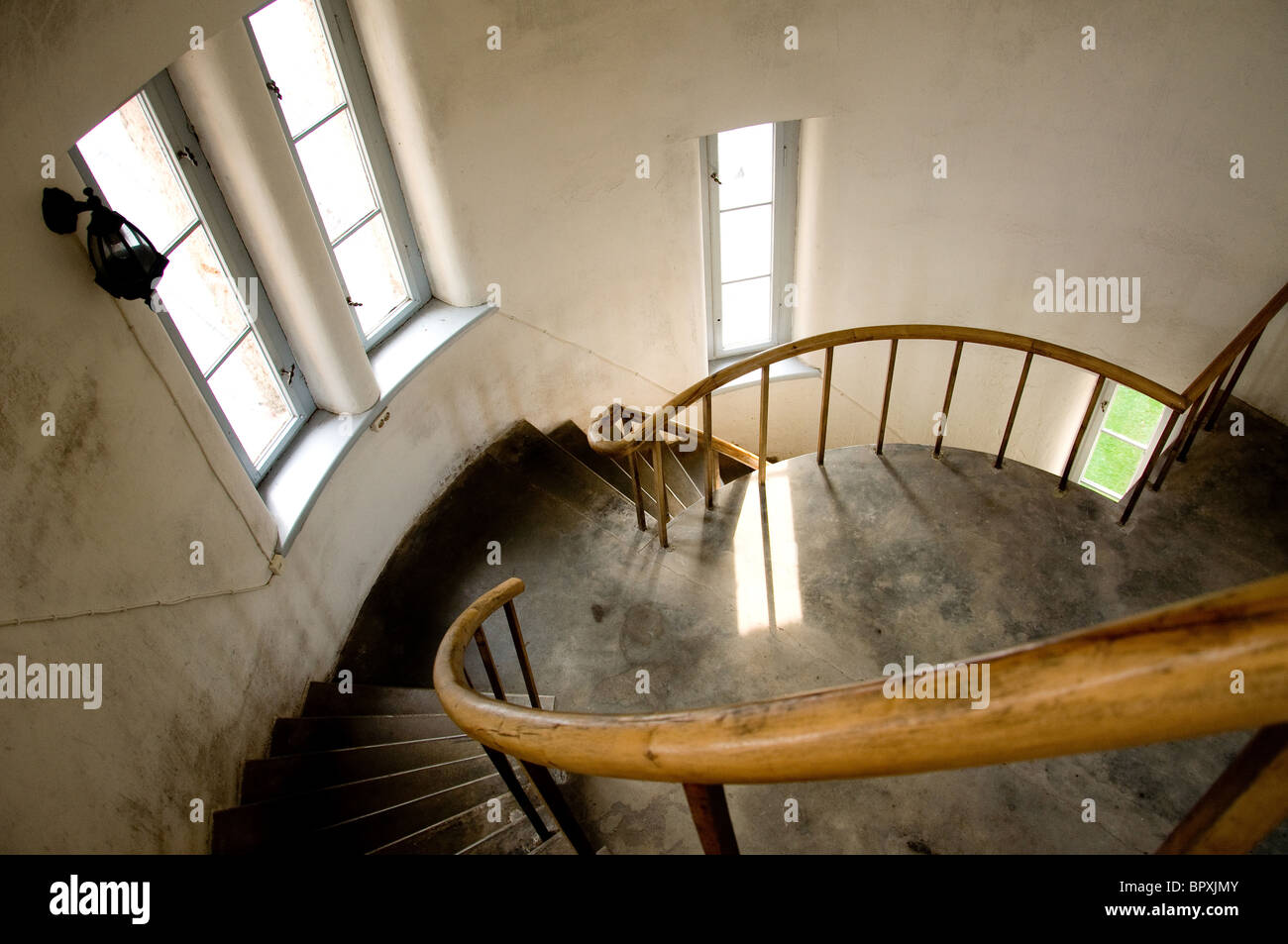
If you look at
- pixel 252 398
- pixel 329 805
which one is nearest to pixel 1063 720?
pixel 329 805

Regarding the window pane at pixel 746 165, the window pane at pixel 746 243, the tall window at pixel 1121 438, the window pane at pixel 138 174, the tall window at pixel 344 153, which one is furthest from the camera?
the tall window at pixel 1121 438

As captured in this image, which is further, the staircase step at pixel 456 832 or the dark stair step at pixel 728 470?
the dark stair step at pixel 728 470

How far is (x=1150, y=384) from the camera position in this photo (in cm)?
354

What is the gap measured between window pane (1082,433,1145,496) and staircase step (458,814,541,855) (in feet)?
18.0

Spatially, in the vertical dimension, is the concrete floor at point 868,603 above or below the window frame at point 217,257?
below

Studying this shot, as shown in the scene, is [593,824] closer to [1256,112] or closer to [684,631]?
[684,631]

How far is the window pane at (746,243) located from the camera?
6.12 metres

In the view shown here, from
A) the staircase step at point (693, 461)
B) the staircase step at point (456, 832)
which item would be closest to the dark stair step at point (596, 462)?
the staircase step at point (693, 461)

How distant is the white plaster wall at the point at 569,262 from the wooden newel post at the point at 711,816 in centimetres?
194

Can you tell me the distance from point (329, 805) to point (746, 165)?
4.65 metres

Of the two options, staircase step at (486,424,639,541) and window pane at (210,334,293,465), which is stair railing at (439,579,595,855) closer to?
staircase step at (486,424,639,541)

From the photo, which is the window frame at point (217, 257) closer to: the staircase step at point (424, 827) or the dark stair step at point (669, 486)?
the staircase step at point (424, 827)
